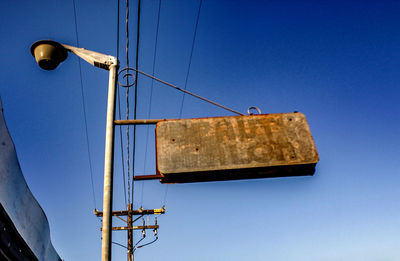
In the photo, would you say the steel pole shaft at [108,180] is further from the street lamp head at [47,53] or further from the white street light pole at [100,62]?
the street lamp head at [47,53]

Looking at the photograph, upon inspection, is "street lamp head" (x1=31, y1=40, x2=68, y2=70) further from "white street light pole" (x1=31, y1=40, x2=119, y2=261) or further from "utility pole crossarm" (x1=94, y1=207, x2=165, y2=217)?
"utility pole crossarm" (x1=94, y1=207, x2=165, y2=217)

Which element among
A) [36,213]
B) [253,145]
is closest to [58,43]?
[253,145]

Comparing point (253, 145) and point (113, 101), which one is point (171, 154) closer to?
point (253, 145)

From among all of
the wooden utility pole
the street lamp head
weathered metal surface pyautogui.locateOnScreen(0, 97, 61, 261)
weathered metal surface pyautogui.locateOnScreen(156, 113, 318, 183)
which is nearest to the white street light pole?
the street lamp head

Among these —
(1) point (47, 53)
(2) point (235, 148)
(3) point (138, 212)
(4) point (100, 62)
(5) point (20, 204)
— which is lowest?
(2) point (235, 148)

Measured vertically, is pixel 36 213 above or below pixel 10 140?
below

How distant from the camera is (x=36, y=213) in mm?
5375

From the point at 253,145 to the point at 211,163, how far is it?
460mm

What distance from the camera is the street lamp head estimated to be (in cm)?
366

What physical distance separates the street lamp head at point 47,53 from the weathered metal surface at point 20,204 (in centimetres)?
120

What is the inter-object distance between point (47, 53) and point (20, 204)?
107 inches

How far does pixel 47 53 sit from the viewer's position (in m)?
3.66

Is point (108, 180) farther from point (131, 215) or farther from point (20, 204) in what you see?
point (131, 215)

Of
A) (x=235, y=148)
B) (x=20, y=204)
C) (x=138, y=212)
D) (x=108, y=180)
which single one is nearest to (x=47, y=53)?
(x=108, y=180)
